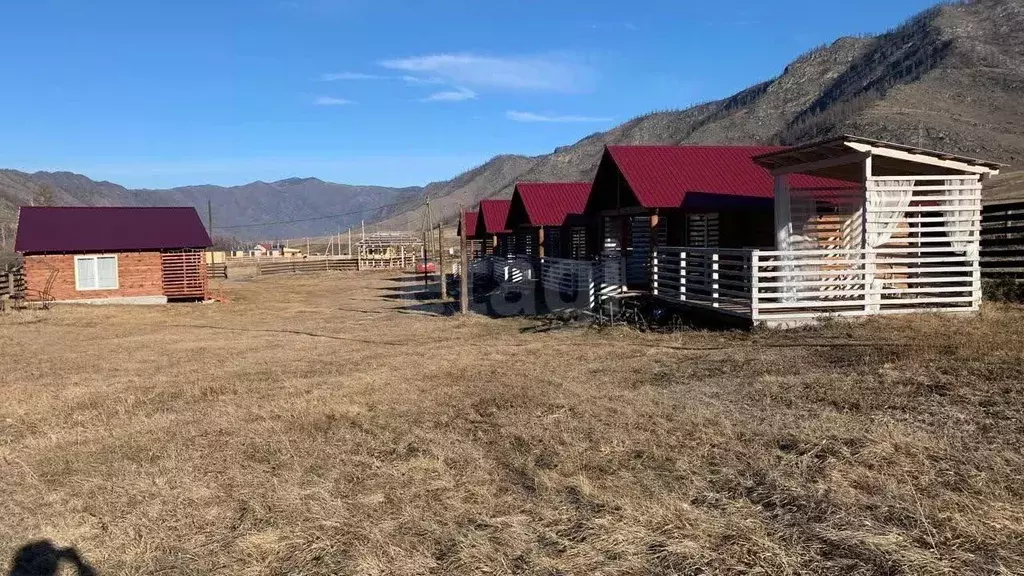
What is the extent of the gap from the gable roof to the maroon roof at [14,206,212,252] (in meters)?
13.3

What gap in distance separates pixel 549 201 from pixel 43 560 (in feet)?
89.3

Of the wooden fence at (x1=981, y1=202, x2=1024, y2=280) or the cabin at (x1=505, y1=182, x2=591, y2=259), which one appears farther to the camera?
the cabin at (x1=505, y1=182, x2=591, y2=259)

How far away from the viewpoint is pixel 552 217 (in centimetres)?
3038

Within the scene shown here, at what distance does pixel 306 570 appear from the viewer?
4.71m

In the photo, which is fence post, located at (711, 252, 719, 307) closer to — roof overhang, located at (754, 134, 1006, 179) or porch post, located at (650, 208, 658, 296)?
roof overhang, located at (754, 134, 1006, 179)

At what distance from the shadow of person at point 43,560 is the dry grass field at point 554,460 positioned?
10 cm

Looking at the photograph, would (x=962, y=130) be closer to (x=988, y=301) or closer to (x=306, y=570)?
(x=988, y=301)

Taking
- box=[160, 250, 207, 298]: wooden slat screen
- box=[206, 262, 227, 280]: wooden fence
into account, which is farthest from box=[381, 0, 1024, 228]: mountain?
box=[160, 250, 207, 298]: wooden slat screen

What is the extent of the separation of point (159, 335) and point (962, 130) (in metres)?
69.4

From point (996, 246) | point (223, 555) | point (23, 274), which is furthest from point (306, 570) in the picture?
point (23, 274)

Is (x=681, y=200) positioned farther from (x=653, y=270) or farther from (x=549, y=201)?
(x=549, y=201)

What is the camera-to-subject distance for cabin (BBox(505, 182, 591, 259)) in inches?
1166

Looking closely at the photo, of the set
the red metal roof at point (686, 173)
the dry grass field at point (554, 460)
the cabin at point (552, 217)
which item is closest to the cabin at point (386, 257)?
the cabin at point (552, 217)

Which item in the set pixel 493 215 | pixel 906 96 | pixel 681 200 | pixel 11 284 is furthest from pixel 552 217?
pixel 906 96
